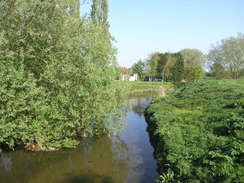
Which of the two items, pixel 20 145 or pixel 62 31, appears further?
pixel 20 145

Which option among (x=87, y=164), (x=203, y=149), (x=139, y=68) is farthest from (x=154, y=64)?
(x=203, y=149)

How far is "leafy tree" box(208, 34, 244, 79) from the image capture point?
53.8m

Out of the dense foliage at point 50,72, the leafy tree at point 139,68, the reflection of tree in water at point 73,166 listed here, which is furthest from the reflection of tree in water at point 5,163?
the leafy tree at point 139,68

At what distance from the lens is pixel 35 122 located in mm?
10086

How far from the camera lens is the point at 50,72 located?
992 centimetres

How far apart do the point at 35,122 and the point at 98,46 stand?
5.59 meters

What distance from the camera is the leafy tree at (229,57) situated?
53841 millimetres

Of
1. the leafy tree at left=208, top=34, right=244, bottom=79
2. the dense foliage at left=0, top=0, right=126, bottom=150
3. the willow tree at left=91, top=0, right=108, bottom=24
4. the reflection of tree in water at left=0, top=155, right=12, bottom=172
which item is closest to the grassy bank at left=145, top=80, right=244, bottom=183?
the dense foliage at left=0, top=0, right=126, bottom=150

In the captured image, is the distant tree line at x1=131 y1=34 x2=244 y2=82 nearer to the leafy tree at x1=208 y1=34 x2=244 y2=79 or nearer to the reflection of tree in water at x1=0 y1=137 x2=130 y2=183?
the leafy tree at x1=208 y1=34 x2=244 y2=79

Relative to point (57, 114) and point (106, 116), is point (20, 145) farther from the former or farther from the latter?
point (106, 116)

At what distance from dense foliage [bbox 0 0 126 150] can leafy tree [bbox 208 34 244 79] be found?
53.4 meters

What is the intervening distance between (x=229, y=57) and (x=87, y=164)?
57.2 metres

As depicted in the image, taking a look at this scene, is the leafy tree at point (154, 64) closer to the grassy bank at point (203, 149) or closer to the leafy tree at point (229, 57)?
the leafy tree at point (229, 57)

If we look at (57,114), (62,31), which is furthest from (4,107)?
(62,31)
